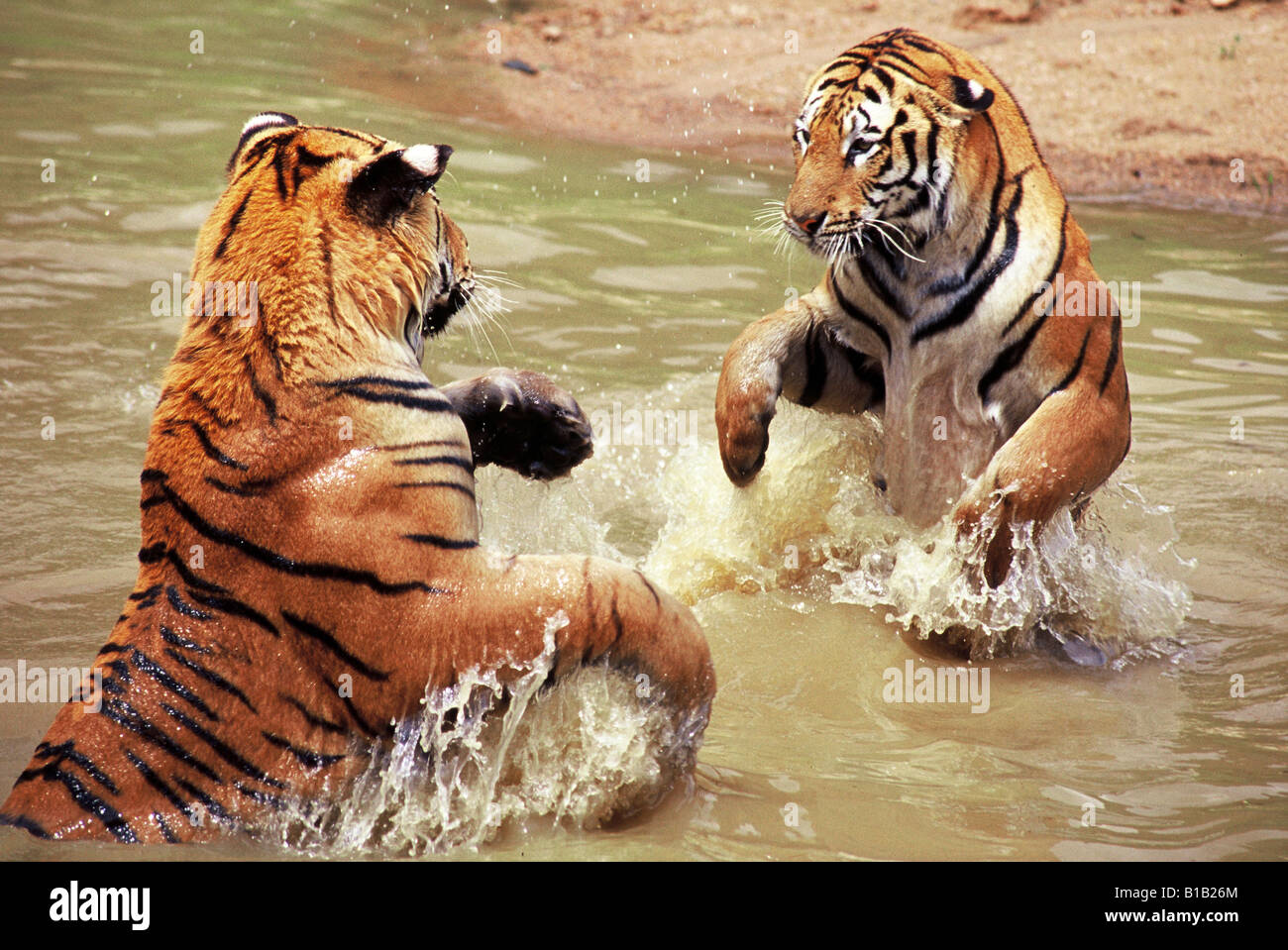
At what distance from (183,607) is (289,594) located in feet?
0.66

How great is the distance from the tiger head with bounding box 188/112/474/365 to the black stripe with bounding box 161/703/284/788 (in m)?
0.71

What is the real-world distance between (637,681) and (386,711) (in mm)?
496

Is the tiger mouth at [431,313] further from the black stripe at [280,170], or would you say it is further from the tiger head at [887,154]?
the tiger head at [887,154]

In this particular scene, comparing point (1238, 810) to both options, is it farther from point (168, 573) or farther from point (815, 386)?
point (168, 573)

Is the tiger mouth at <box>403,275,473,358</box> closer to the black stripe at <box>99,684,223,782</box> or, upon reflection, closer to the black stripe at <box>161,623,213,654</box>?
the black stripe at <box>161,623,213,654</box>

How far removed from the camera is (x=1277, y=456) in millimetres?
5367

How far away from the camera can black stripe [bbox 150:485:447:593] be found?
8.55ft

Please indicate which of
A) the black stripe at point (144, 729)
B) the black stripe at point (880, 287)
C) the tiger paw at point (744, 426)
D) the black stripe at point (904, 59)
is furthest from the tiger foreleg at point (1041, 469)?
the black stripe at point (144, 729)

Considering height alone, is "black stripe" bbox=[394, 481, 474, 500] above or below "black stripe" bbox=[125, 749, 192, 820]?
above

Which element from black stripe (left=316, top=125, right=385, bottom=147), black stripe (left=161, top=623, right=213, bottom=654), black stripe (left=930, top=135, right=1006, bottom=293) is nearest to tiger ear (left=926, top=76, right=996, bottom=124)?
black stripe (left=930, top=135, right=1006, bottom=293)

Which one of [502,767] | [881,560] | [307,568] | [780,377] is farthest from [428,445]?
[881,560]

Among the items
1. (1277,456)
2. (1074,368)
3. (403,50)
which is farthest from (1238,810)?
(403,50)

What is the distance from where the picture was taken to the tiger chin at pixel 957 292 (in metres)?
3.59

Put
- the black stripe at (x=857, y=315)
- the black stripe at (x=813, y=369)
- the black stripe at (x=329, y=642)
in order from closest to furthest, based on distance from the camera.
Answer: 1. the black stripe at (x=329, y=642)
2. the black stripe at (x=857, y=315)
3. the black stripe at (x=813, y=369)
